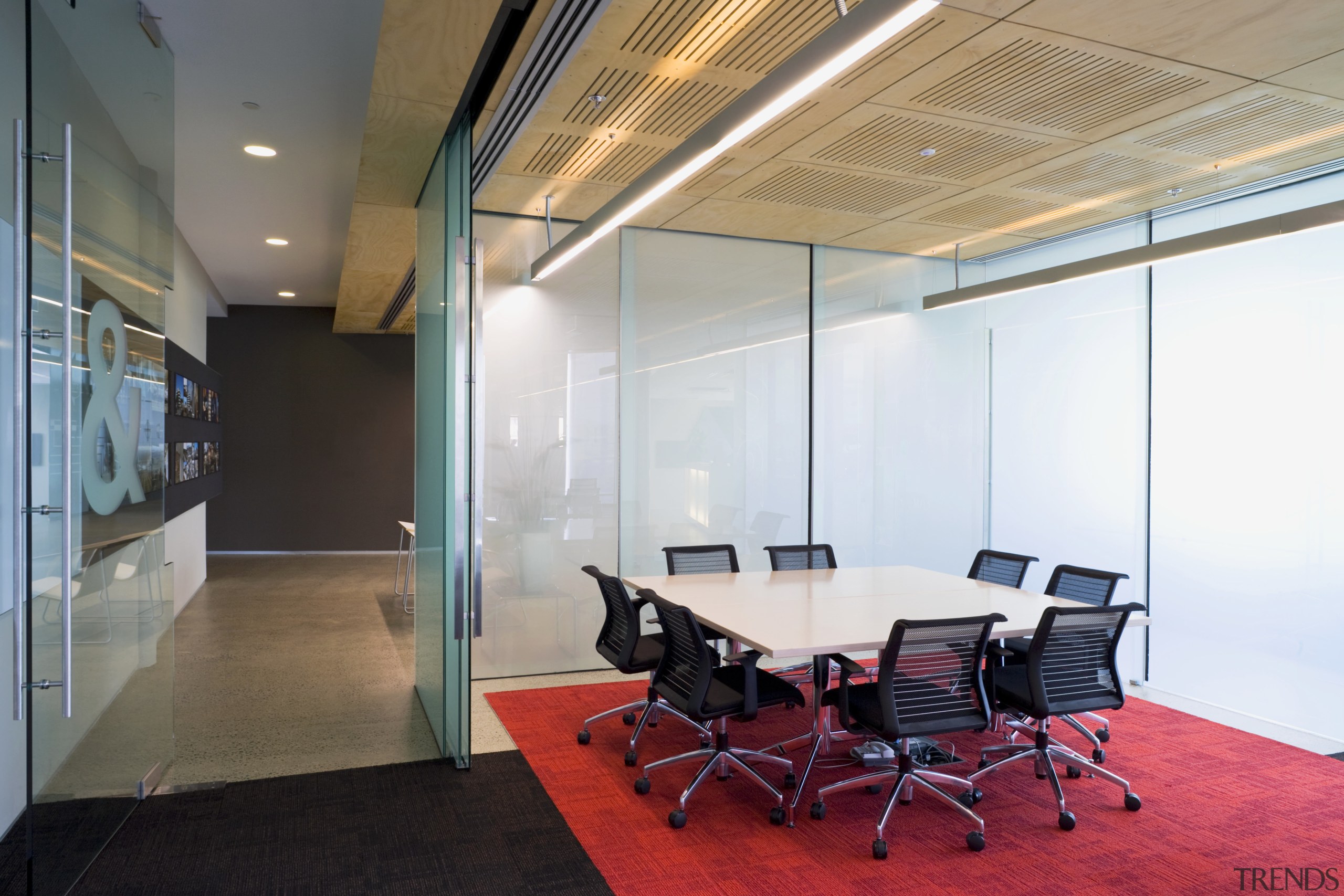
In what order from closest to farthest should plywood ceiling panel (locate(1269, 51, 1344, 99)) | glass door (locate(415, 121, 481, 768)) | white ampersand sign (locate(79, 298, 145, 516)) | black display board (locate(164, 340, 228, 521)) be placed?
white ampersand sign (locate(79, 298, 145, 516)) < plywood ceiling panel (locate(1269, 51, 1344, 99)) < glass door (locate(415, 121, 481, 768)) < black display board (locate(164, 340, 228, 521))

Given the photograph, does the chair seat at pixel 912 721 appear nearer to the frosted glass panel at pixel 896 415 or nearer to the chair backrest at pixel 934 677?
the chair backrest at pixel 934 677

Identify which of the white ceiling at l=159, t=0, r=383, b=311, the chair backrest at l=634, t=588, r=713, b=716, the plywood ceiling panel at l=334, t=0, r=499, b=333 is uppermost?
the white ceiling at l=159, t=0, r=383, b=311

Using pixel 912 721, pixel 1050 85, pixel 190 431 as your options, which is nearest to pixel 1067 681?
pixel 912 721

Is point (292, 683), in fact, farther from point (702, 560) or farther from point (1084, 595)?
point (1084, 595)

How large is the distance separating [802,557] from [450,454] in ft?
8.94

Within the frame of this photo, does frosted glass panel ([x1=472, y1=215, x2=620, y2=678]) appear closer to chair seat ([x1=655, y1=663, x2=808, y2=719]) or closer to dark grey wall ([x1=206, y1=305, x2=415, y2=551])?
chair seat ([x1=655, y1=663, x2=808, y2=719])

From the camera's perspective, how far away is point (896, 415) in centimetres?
757

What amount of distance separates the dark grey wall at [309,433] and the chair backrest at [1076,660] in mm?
→ 10178

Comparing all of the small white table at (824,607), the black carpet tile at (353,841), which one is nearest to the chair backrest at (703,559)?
the small white table at (824,607)

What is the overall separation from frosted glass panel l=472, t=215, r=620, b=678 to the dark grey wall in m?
6.66

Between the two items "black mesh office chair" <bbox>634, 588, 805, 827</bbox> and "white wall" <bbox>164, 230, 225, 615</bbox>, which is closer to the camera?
"black mesh office chair" <bbox>634, 588, 805, 827</bbox>

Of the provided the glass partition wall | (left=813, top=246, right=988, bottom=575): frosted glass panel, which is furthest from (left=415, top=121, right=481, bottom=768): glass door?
(left=813, top=246, right=988, bottom=575): frosted glass panel

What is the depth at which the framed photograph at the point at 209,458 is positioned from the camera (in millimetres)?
9211

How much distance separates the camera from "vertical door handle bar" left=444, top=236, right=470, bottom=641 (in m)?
4.25
